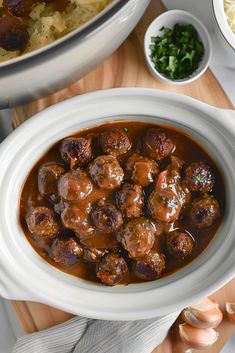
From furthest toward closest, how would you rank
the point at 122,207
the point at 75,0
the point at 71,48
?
1. the point at 122,207
2. the point at 75,0
3. the point at 71,48

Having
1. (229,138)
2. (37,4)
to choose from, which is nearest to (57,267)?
(229,138)

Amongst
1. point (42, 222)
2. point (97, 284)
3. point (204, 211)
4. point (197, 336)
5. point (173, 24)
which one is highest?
point (173, 24)

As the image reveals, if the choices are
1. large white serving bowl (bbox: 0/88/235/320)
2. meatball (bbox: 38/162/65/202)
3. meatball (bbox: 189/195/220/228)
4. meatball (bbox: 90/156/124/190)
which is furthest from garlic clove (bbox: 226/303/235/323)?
meatball (bbox: 38/162/65/202)

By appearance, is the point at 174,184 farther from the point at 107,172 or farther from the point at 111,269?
the point at 111,269

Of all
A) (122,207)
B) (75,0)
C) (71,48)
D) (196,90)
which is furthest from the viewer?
(196,90)

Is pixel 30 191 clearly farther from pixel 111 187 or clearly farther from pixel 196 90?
pixel 196 90

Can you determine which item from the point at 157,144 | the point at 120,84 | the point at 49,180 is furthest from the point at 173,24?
the point at 49,180

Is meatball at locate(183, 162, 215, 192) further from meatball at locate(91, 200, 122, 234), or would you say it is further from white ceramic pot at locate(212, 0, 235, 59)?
white ceramic pot at locate(212, 0, 235, 59)
